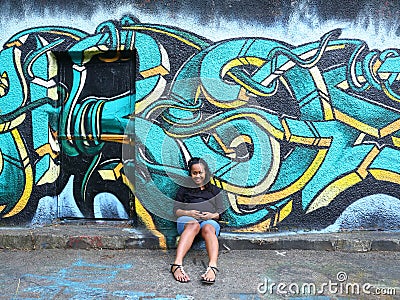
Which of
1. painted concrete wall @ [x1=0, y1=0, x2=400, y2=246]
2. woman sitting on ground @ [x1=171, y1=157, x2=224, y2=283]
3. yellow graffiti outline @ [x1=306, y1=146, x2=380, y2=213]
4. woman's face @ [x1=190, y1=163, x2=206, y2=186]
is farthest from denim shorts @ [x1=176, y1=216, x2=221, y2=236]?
yellow graffiti outline @ [x1=306, y1=146, x2=380, y2=213]

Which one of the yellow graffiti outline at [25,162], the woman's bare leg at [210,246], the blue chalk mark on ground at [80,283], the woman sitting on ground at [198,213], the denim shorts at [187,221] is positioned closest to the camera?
the blue chalk mark on ground at [80,283]

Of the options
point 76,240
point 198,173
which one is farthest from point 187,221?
point 76,240

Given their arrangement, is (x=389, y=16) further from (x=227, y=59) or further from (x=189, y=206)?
(x=189, y=206)

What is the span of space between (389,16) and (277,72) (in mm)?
1288

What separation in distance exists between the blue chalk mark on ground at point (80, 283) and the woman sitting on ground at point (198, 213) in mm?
507

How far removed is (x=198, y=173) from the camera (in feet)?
12.2

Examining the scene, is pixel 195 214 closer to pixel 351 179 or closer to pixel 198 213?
pixel 198 213

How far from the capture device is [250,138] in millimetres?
4078

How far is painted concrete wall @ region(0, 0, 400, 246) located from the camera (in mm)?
4023

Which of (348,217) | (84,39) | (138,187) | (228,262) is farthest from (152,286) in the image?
(84,39)

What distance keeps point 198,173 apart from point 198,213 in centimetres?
38

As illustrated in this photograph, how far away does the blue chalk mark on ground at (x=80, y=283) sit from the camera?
9.55ft

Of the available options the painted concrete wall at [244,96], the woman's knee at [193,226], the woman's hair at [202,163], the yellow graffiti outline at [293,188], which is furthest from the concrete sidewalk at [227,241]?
the woman's hair at [202,163]

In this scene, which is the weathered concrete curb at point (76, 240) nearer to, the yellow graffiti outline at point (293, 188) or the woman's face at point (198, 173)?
the woman's face at point (198, 173)
